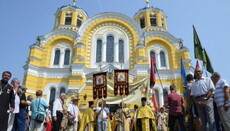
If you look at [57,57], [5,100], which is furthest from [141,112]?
[57,57]

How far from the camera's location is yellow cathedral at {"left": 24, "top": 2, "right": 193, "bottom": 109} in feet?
61.5

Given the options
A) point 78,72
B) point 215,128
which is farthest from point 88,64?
point 215,128

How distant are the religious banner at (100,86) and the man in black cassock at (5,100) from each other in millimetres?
5202

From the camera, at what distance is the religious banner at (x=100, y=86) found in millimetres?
10258

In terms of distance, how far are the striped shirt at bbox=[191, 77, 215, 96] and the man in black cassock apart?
16.1 feet

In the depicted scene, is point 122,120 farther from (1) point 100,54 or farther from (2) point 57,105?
(1) point 100,54

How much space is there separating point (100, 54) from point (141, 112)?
1341cm

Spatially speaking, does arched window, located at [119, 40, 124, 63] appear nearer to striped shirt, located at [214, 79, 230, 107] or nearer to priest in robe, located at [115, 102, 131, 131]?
priest in robe, located at [115, 102, 131, 131]

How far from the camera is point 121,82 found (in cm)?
1073

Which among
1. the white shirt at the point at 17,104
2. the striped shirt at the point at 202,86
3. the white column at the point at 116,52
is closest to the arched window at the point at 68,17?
the white column at the point at 116,52

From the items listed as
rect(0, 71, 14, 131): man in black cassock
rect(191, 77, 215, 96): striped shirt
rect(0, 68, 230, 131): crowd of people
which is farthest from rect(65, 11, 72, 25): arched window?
rect(191, 77, 215, 96): striped shirt

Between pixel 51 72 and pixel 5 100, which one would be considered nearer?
pixel 5 100

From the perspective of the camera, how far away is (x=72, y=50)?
68.3 ft

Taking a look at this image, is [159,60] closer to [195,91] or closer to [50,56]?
[50,56]
